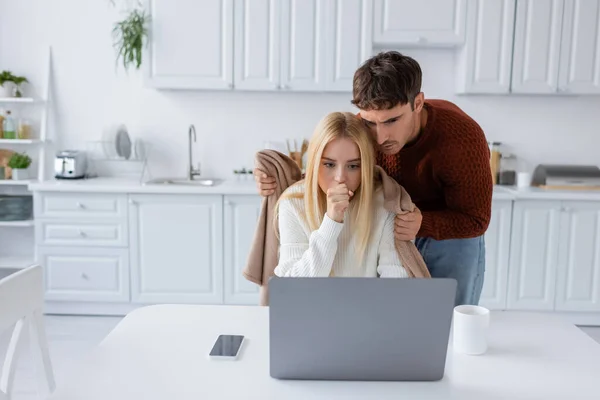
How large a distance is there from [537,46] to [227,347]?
306cm

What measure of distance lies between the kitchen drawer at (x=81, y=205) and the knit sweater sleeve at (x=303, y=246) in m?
2.03

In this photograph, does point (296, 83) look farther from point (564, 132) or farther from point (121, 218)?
point (564, 132)

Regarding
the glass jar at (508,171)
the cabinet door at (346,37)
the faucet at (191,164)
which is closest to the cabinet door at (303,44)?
the cabinet door at (346,37)

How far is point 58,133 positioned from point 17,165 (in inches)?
14.0

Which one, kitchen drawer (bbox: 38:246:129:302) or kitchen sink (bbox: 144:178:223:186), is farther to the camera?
kitchen sink (bbox: 144:178:223:186)

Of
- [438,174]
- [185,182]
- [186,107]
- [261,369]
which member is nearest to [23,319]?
[261,369]

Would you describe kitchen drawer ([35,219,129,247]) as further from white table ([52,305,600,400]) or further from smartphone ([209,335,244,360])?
smartphone ([209,335,244,360])

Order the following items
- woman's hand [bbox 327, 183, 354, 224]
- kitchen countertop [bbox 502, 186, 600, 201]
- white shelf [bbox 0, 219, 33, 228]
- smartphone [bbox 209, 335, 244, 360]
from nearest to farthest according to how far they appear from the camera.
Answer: smartphone [bbox 209, 335, 244, 360] → woman's hand [bbox 327, 183, 354, 224] → kitchen countertop [bbox 502, 186, 600, 201] → white shelf [bbox 0, 219, 33, 228]

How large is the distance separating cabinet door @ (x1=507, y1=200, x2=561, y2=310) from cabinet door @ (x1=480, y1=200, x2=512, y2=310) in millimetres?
36

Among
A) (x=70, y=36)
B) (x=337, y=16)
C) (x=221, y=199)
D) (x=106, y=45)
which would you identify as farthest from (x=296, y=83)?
(x=70, y=36)

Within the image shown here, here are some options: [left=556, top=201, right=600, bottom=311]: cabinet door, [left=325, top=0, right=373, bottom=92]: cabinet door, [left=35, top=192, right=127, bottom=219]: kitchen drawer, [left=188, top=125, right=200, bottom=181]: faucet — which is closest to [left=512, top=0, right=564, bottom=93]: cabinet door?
[left=556, top=201, right=600, bottom=311]: cabinet door

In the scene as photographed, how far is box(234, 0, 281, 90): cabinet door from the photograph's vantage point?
3.52m

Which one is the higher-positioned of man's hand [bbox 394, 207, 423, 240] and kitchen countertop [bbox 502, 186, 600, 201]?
man's hand [bbox 394, 207, 423, 240]

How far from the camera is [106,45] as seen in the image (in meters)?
3.87
